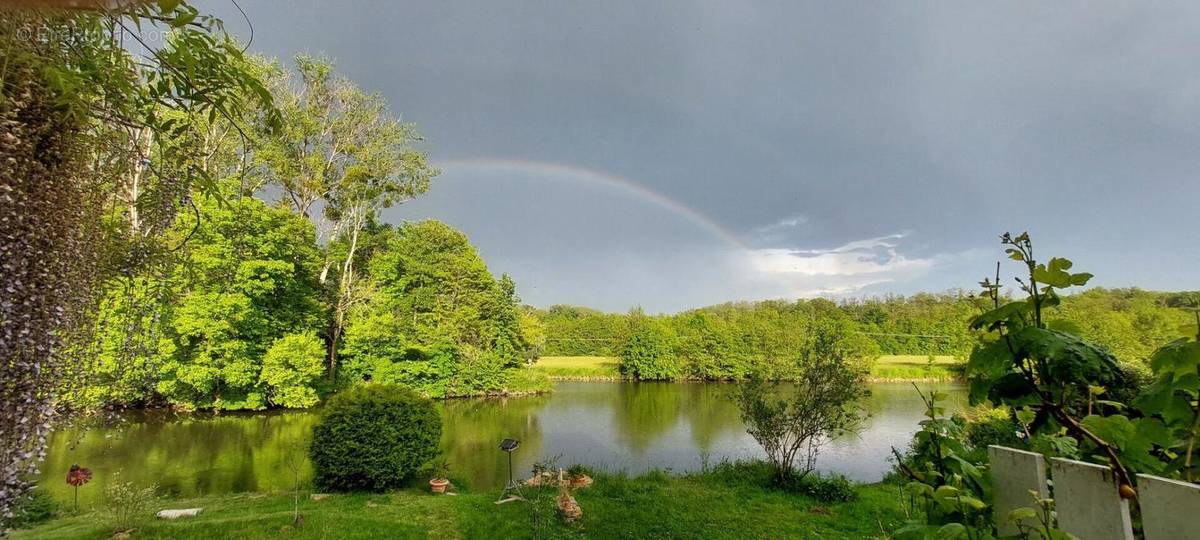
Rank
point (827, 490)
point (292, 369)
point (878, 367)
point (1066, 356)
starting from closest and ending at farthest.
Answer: point (1066, 356) < point (827, 490) < point (292, 369) < point (878, 367)

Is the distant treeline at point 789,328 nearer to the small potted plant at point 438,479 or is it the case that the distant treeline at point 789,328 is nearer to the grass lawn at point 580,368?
the grass lawn at point 580,368

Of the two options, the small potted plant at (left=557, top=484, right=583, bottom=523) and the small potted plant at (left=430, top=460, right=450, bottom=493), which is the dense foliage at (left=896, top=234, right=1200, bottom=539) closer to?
the small potted plant at (left=557, top=484, right=583, bottom=523)

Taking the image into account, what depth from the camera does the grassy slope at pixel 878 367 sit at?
30.4 m

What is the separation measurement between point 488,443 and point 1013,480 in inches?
532

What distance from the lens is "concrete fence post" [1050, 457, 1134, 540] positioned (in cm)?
76

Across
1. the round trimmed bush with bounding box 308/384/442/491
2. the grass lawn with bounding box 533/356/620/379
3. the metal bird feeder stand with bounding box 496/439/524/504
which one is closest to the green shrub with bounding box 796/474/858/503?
the metal bird feeder stand with bounding box 496/439/524/504

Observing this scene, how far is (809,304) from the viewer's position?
50.6 metres

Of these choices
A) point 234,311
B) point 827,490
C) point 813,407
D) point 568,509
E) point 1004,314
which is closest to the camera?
point 1004,314

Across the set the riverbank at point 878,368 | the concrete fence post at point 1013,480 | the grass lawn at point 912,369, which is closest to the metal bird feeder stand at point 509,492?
the concrete fence post at point 1013,480

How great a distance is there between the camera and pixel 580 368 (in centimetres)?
3497

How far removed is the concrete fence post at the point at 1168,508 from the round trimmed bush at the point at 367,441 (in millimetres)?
8054

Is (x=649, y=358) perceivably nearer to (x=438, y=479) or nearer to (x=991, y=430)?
(x=991, y=430)

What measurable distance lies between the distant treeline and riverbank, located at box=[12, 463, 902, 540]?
16615mm

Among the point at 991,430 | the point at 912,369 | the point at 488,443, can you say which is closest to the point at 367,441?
the point at 488,443
